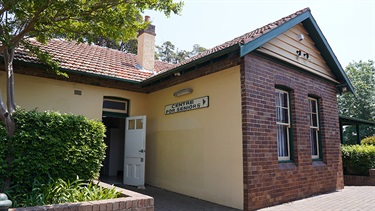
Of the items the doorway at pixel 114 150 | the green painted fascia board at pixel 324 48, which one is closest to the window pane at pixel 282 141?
the green painted fascia board at pixel 324 48

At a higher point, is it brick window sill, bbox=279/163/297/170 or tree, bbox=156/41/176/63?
tree, bbox=156/41/176/63

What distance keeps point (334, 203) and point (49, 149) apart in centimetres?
692

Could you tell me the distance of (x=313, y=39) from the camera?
9.23 m

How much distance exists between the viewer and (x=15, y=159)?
4.78 m

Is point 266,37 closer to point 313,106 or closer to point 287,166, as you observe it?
point 287,166

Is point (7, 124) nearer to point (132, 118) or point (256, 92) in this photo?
point (132, 118)

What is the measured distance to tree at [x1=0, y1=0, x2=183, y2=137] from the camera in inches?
216

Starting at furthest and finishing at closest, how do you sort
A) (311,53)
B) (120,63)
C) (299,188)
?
(120,63) < (311,53) < (299,188)

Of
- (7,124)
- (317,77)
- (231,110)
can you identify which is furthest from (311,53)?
(7,124)

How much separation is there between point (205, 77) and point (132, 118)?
3274 millimetres

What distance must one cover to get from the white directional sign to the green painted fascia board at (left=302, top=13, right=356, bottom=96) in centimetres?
439

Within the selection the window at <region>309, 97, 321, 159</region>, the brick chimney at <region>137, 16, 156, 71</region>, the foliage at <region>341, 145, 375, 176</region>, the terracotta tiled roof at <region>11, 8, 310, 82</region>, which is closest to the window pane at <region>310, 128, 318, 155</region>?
the window at <region>309, 97, 321, 159</region>

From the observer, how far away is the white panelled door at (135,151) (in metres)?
8.88

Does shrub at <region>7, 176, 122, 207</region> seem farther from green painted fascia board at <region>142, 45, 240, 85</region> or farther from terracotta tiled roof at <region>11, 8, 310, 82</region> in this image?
terracotta tiled roof at <region>11, 8, 310, 82</region>
